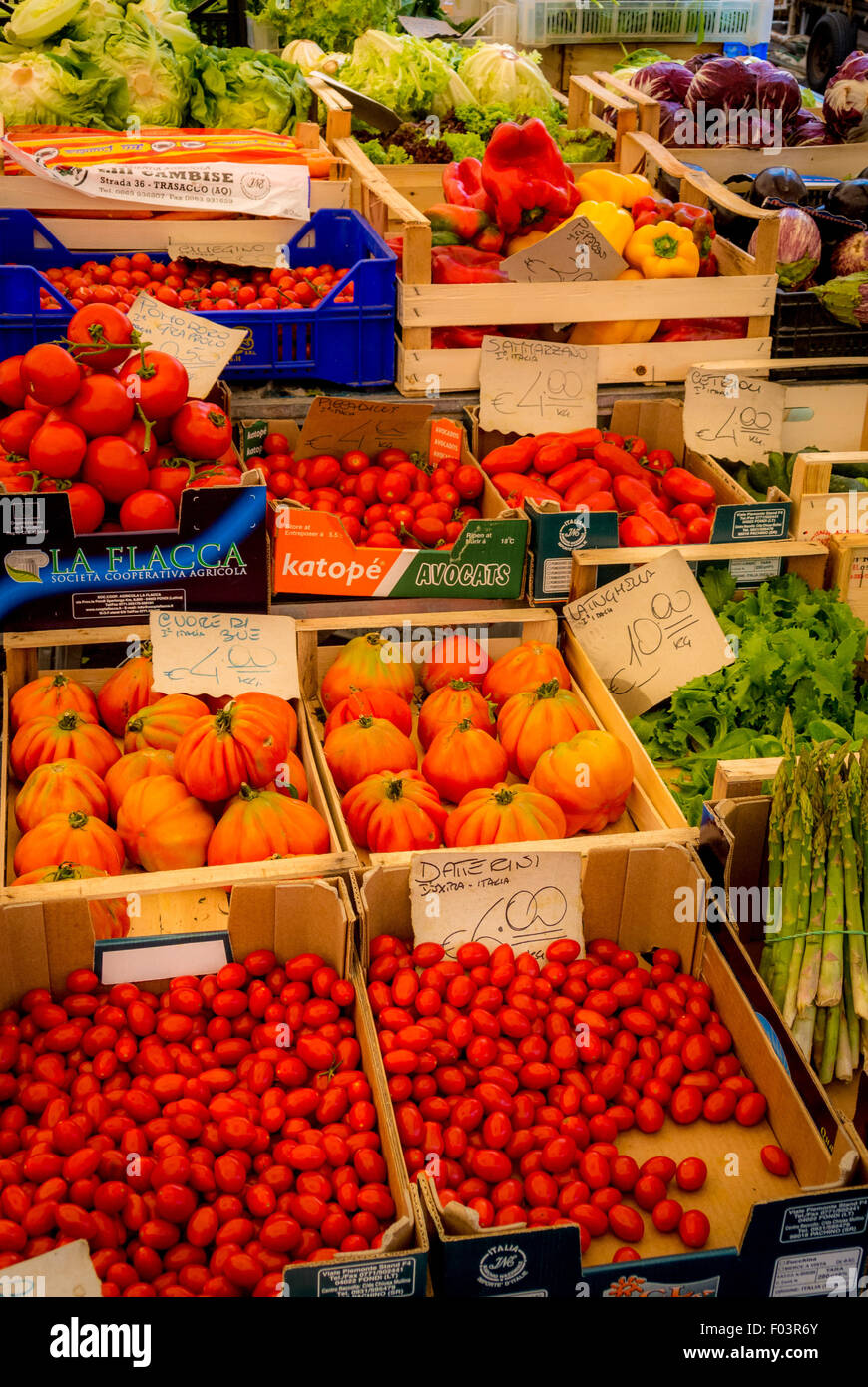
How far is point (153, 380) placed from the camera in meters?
3.13

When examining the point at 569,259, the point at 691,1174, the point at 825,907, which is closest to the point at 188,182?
the point at 569,259

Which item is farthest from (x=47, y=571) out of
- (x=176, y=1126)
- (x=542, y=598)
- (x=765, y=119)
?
(x=765, y=119)

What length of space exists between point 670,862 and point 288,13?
254 inches

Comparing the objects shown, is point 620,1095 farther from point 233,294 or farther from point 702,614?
point 233,294

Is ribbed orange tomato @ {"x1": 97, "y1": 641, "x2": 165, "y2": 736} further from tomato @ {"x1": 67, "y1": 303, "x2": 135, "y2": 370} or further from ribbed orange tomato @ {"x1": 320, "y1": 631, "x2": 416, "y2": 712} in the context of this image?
tomato @ {"x1": 67, "y1": 303, "x2": 135, "y2": 370}

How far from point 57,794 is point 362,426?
169 centimetres

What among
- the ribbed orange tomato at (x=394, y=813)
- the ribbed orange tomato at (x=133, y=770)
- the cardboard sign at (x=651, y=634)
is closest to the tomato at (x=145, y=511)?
the ribbed orange tomato at (x=133, y=770)

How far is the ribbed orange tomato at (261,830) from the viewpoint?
2.52 m

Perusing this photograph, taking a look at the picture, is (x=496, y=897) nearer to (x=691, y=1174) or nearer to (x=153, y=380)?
(x=691, y=1174)

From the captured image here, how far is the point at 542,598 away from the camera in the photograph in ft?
11.1

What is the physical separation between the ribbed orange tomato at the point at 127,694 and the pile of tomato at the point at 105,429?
1.22 ft

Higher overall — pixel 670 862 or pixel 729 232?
pixel 729 232

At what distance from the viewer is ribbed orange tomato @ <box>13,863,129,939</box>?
2348 mm

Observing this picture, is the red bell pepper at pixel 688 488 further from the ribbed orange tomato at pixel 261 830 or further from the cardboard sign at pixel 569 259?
the ribbed orange tomato at pixel 261 830
